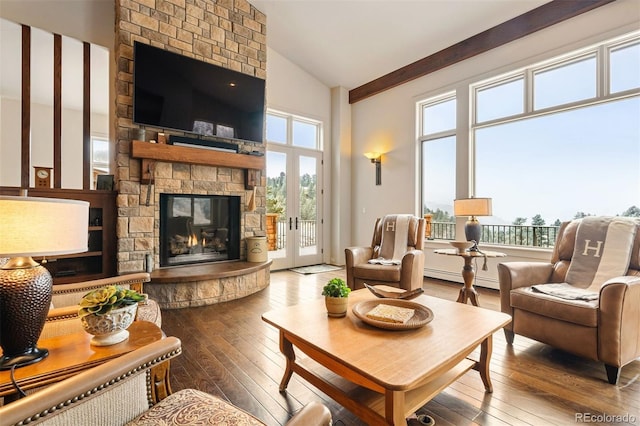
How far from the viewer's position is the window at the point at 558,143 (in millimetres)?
3387

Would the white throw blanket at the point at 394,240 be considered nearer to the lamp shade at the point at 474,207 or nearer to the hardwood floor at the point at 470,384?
the lamp shade at the point at 474,207

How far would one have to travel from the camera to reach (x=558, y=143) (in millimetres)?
3859

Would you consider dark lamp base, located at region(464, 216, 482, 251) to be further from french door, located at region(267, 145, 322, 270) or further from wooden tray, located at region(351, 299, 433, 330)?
french door, located at region(267, 145, 322, 270)

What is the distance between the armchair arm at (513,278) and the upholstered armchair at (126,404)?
219cm

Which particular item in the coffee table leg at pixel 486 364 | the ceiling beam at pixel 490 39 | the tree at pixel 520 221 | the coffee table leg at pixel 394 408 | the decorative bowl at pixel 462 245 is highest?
the ceiling beam at pixel 490 39

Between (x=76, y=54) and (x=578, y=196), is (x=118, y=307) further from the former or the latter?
(x=578, y=196)

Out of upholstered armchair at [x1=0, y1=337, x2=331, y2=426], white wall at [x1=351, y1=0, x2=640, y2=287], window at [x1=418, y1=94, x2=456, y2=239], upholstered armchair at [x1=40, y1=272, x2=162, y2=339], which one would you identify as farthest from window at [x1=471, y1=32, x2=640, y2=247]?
upholstered armchair at [x1=40, y1=272, x2=162, y2=339]

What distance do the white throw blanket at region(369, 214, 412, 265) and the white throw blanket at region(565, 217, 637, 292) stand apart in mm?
1632

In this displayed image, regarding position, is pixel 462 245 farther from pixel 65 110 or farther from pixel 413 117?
pixel 65 110

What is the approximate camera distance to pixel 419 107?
5.23 meters

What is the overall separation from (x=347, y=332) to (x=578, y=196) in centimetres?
368

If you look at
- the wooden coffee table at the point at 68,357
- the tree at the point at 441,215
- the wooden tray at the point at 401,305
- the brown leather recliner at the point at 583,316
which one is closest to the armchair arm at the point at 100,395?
the wooden coffee table at the point at 68,357

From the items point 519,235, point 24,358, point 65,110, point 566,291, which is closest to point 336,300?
point 24,358

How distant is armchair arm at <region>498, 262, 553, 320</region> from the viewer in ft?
8.23
